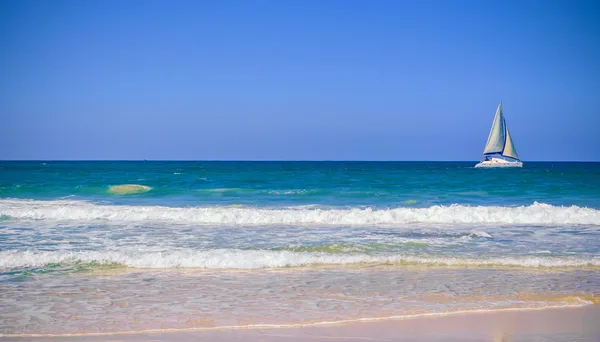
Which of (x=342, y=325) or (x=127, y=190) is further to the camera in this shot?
(x=127, y=190)

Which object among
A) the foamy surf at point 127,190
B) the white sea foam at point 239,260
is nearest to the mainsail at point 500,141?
the foamy surf at point 127,190

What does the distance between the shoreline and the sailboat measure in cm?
7687

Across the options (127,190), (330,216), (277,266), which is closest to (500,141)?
(127,190)

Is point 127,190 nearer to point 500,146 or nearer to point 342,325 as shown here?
point 342,325

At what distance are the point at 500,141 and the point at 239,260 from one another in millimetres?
77312

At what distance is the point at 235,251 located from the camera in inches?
435

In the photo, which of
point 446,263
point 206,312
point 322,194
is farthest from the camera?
point 322,194

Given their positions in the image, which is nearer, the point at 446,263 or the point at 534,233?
the point at 446,263

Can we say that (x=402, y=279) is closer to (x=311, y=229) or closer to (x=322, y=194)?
(x=311, y=229)

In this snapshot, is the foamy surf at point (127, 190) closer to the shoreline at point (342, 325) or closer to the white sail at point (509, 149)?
the shoreline at point (342, 325)

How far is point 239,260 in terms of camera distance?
10336 millimetres

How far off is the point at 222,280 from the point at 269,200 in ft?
58.9

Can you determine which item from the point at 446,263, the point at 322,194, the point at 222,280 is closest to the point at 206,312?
the point at 222,280

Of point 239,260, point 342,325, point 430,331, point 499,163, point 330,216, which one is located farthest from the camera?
point 499,163
